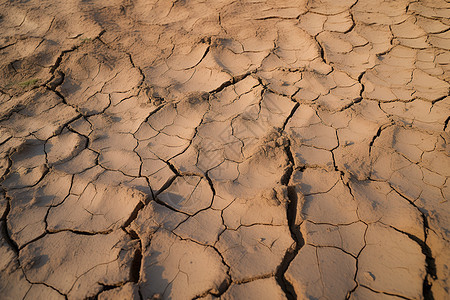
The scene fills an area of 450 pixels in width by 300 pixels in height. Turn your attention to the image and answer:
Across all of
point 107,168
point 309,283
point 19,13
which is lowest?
point 309,283

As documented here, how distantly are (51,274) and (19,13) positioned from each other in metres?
3.35

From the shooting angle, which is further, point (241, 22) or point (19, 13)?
point (19, 13)

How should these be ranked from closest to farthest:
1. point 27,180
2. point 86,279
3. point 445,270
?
point 445,270, point 86,279, point 27,180

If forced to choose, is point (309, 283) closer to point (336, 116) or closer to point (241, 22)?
point (336, 116)

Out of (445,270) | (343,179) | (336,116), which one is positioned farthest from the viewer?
(336,116)

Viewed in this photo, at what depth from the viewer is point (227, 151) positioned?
200cm

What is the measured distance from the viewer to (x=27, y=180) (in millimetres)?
1879

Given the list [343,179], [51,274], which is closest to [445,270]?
[343,179]

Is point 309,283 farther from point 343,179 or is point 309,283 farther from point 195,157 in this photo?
point 195,157

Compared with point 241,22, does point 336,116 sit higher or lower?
lower

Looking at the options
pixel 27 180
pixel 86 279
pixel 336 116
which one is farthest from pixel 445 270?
pixel 27 180

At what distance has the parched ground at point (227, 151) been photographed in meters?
1.44

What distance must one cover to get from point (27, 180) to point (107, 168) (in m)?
0.56

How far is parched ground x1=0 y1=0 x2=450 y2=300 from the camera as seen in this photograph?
1442mm
